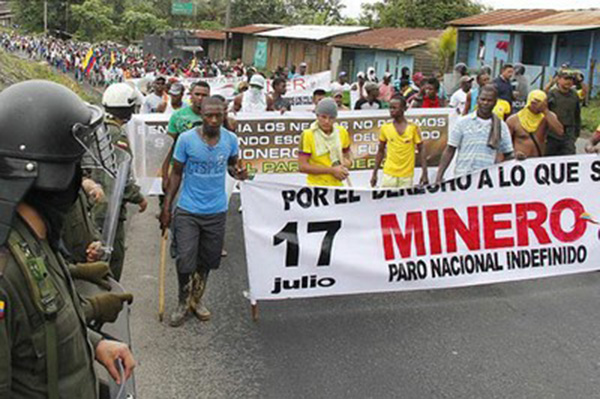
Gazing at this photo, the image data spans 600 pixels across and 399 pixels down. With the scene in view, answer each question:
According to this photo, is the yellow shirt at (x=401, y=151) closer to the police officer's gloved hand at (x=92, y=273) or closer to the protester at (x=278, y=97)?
the protester at (x=278, y=97)

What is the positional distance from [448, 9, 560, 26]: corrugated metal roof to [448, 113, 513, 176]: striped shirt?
2509cm

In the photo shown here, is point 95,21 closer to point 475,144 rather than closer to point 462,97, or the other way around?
point 462,97

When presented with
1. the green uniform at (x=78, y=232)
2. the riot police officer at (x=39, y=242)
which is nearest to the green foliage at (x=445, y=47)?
the green uniform at (x=78, y=232)

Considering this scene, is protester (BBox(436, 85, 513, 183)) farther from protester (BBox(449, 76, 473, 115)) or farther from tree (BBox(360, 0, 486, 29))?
tree (BBox(360, 0, 486, 29))

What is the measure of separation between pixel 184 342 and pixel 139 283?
1418 mm

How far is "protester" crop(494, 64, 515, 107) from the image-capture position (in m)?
11.1

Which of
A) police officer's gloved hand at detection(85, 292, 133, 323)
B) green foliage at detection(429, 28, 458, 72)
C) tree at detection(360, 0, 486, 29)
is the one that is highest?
tree at detection(360, 0, 486, 29)

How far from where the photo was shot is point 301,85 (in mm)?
19734

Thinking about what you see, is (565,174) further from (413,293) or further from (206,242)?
(206,242)

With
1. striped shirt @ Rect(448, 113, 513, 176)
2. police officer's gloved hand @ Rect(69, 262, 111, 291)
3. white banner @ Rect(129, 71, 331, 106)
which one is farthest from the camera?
white banner @ Rect(129, 71, 331, 106)

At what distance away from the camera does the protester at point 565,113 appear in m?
9.08

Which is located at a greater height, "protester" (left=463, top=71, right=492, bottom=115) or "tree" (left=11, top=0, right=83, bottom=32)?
"tree" (left=11, top=0, right=83, bottom=32)

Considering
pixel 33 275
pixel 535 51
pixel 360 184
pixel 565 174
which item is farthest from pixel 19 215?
pixel 535 51

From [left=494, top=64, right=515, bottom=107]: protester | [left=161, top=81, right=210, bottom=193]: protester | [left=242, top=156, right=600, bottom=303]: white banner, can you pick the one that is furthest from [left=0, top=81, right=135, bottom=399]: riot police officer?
[left=494, top=64, right=515, bottom=107]: protester
